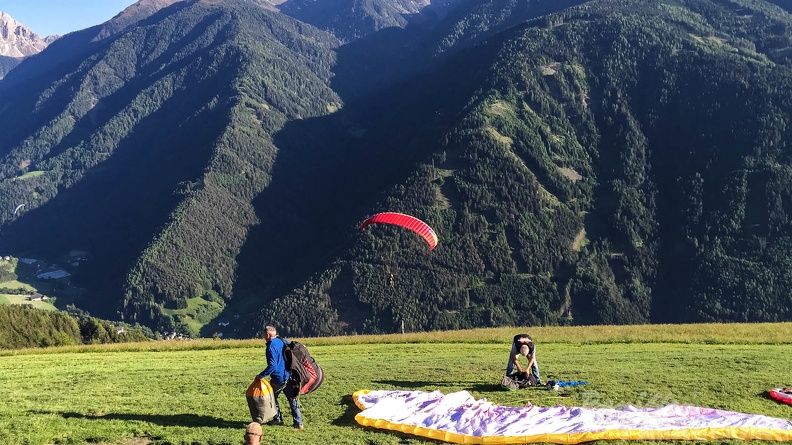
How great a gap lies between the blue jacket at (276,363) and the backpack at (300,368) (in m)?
0.15

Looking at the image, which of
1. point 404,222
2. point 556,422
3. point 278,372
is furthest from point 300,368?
point 404,222

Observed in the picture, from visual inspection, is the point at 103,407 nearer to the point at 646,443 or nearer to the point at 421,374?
the point at 421,374

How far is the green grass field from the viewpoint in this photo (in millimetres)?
19969

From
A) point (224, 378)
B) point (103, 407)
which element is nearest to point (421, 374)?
point (224, 378)

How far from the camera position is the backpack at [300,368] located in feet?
66.3

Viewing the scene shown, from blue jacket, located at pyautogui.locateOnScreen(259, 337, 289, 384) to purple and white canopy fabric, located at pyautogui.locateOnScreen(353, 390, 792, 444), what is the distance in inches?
111

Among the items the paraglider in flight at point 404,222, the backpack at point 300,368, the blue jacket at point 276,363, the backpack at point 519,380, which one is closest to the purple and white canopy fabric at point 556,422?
the backpack at point 300,368

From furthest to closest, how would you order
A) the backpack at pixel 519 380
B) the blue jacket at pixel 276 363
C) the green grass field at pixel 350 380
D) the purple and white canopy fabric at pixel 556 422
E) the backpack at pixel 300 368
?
1. the backpack at pixel 519 380
2. the backpack at pixel 300 368
3. the green grass field at pixel 350 380
4. the blue jacket at pixel 276 363
5. the purple and white canopy fabric at pixel 556 422

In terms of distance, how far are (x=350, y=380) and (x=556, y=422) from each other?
1139cm

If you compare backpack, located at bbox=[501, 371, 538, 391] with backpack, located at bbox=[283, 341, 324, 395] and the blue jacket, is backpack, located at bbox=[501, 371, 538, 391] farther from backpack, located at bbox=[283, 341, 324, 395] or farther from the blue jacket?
the blue jacket

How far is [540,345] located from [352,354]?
42.2ft

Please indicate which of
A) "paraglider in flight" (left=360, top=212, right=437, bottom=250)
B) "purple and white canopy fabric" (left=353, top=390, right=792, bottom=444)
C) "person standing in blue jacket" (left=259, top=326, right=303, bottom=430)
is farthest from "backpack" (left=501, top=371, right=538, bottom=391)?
"paraglider in flight" (left=360, top=212, right=437, bottom=250)

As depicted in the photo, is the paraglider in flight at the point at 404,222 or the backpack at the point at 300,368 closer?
Answer: the backpack at the point at 300,368

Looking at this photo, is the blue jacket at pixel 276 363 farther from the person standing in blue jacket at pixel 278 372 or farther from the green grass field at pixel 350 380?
the green grass field at pixel 350 380
